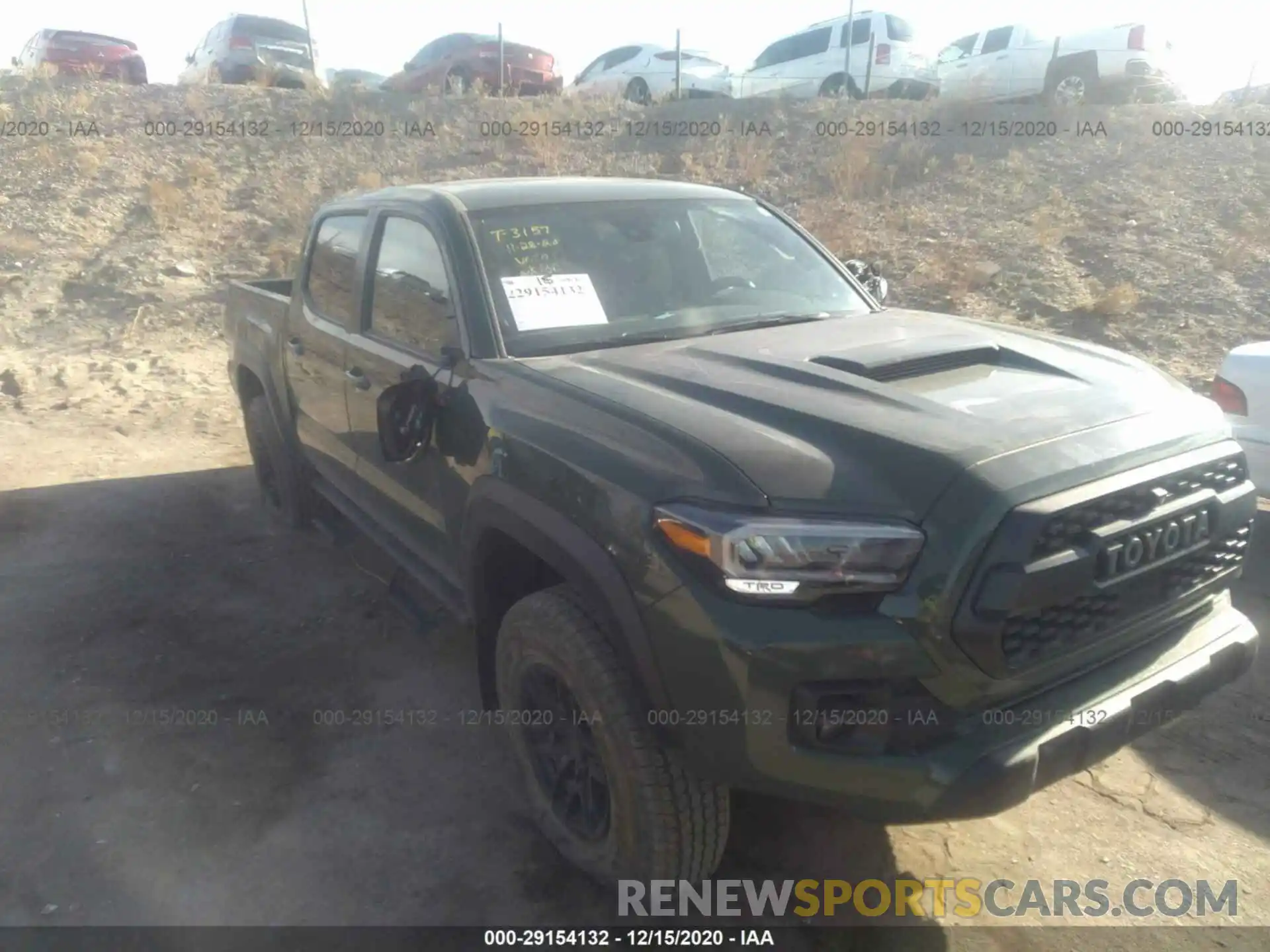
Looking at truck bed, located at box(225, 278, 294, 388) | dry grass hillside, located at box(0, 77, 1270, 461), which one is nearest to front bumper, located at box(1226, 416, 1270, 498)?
dry grass hillside, located at box(0, 77, 1270, 461)

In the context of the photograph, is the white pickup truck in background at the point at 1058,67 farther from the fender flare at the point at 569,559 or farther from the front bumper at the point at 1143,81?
the fender flare at the point at 569,559

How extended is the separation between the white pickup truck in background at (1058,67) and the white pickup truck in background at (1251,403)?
11504 millimetres

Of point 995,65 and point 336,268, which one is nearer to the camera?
point 336,268

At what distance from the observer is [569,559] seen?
2453mm

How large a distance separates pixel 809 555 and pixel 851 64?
634 inches

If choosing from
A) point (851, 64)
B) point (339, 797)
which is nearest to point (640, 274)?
point (339, 797)

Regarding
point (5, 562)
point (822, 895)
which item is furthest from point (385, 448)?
point (5, 562)

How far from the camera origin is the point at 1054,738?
7.04 ft

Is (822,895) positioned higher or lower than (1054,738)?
lower

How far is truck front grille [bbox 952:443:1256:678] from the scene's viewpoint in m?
2.05

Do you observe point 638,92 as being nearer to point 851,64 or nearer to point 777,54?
point 777,54

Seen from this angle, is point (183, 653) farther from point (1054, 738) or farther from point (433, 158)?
point (433, 158)

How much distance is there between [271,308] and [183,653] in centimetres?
184

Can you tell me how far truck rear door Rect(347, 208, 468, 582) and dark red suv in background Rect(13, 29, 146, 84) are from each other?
16.0 meters
